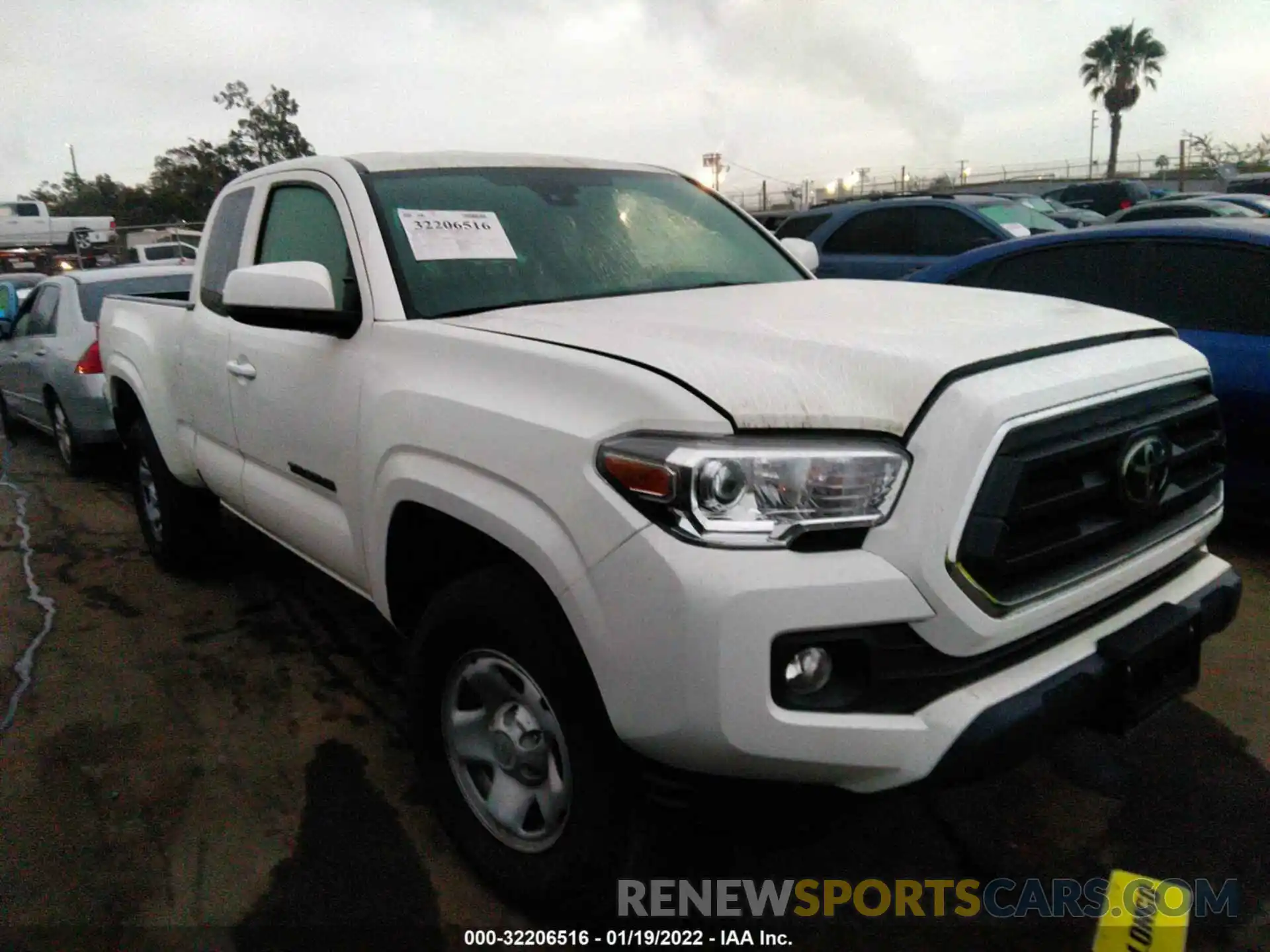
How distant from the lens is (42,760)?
317cm

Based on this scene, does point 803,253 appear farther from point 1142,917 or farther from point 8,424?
point 8,424

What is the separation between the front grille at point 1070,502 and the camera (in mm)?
1796

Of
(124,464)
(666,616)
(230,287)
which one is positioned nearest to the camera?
(666,616)

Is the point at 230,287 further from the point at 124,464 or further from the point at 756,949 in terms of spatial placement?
the point at 124,464

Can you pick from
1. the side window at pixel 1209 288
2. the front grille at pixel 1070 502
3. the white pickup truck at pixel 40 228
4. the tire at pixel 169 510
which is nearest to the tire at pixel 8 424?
the tire at pixel 169 510

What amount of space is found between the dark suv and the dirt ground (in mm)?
20239

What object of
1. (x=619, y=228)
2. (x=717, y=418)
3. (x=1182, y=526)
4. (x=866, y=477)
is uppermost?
(x=619, y=228)

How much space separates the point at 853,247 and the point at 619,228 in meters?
6.76

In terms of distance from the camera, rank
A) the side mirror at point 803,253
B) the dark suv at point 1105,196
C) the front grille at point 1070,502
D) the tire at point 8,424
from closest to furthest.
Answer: the front grille at point 1070,502, the side mirror at point 803,253, the tire at point 8,424, the dark suv at point 1105,196

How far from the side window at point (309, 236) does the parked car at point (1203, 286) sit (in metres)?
3.61

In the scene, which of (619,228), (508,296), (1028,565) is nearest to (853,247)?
(619,228)

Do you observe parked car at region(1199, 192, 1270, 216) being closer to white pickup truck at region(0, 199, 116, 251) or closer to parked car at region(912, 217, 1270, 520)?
parked car at region(912, 217, 1270, 520)

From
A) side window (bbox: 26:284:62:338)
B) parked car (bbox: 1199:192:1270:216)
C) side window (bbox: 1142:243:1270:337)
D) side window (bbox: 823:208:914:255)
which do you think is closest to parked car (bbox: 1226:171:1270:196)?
parked car (bbox: 1199:192:1270:216)

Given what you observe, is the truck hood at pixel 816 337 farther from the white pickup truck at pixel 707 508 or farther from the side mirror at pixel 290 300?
the side mirror at pixel 290 300
